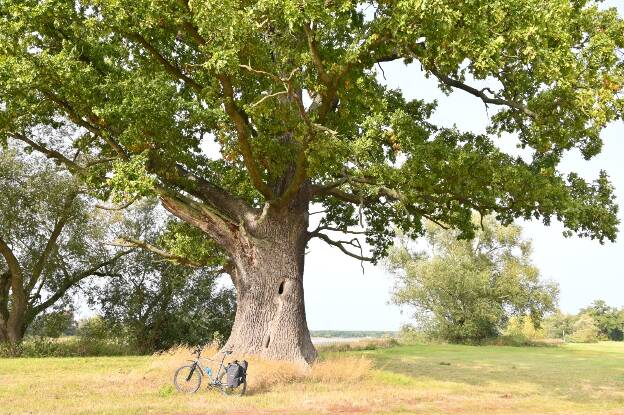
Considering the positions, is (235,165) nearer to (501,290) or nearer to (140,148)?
(140,148)

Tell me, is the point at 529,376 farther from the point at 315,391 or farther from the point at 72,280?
the point at 72,280

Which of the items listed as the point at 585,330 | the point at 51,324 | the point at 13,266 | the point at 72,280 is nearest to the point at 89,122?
the point at 13,266

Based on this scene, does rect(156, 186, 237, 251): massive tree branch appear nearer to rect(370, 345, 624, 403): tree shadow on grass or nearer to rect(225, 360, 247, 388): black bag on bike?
rect(225, 360, 247, 388): black bag on bike

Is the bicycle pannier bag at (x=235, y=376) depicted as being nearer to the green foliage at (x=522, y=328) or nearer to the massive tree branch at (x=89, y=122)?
the massive tree branch at (x=89, y=122)

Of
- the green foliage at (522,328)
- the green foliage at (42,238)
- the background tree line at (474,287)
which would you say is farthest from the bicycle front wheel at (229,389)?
the green foliage at (522,328)

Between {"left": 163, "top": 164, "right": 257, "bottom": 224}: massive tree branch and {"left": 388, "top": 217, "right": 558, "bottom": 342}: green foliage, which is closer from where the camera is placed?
{"left": 163, "top": 164, "right": 257, "bottom": 224}: massive tree branch

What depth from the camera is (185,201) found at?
1941 centimetres

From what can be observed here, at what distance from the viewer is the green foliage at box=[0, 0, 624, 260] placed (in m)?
13.5

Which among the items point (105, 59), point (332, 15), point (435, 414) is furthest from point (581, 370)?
point (105, 59)

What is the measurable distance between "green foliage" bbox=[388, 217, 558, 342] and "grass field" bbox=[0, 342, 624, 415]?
79.5 feet

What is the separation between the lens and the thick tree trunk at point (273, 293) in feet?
60.6

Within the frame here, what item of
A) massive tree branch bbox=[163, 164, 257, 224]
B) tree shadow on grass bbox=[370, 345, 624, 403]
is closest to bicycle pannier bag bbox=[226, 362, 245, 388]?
massive tree branch bbox=[163, 164, 257, 224]

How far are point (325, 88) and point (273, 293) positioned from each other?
737 centimetres

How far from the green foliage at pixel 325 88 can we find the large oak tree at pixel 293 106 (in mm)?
60
